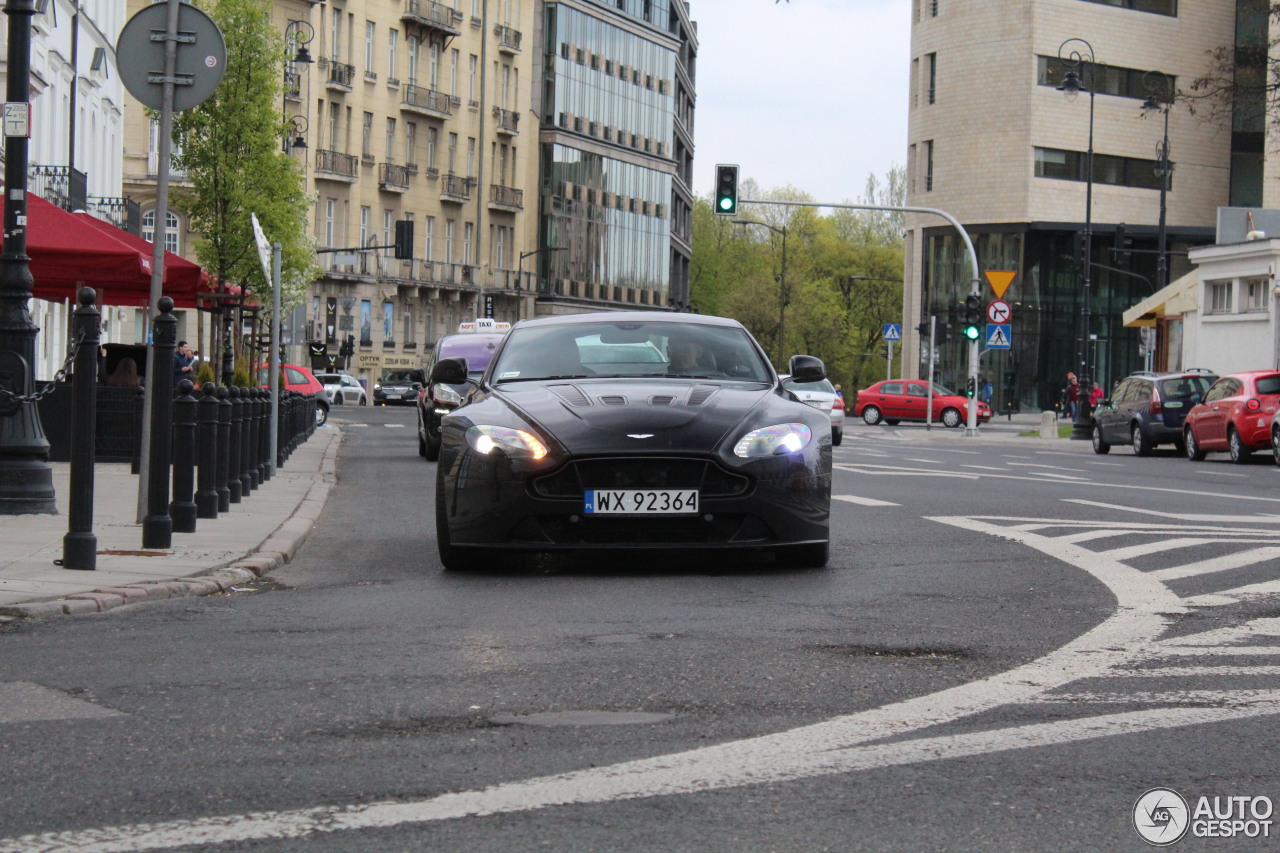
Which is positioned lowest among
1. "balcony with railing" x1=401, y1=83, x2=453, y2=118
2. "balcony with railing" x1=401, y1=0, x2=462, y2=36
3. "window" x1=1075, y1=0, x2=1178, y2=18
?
"balcony with railing" x1=401, y1=83, x2=453, y2=118

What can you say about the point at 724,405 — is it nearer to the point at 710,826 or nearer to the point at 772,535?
the point at 772,535

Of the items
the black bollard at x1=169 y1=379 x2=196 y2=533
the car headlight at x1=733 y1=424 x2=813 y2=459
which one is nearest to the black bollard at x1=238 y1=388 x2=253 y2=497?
the black bollard at x1=169 y1=379 x2=196 y2=533

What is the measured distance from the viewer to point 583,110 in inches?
4235

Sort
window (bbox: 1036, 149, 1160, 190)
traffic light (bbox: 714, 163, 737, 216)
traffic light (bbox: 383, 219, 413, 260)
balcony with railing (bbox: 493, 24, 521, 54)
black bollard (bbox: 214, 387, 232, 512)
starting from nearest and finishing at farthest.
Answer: black bollard (bbox: 214, 387, 232, 512)
traffic light (bbox: 714, 163, 737, 216)
traffic light (bbox: 383, 219, 413, 260)
window (bbox: 1036, 149, 1160, 190)
balcony with railing (bbox: 493, 24, 521, 54)

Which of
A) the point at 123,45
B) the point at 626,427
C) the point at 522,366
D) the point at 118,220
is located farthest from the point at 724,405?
the point at 118,220

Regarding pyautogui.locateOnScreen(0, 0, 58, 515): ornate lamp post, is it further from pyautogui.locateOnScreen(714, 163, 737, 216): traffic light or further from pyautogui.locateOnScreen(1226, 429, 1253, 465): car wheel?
pyautogui.locateOnScreen(714, 163, 737, 216): traffic light

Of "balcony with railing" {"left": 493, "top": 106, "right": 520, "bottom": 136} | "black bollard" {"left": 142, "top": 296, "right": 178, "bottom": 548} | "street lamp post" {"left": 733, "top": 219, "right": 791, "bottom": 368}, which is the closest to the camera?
"black bollard" {"left": 142, "top": 296, "right": 178, "bottom": 548}

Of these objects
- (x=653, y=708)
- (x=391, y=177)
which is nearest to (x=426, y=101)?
(x=391, y=177)

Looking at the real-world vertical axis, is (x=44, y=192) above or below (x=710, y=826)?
above

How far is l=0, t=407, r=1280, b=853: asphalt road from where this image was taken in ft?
14.5

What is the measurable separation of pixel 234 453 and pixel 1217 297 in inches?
1722

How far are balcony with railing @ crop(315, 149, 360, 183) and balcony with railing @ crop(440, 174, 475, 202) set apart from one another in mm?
7619

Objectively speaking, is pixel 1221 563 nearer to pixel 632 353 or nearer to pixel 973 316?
pixel 632 353

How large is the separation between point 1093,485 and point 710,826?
17.4 metres
